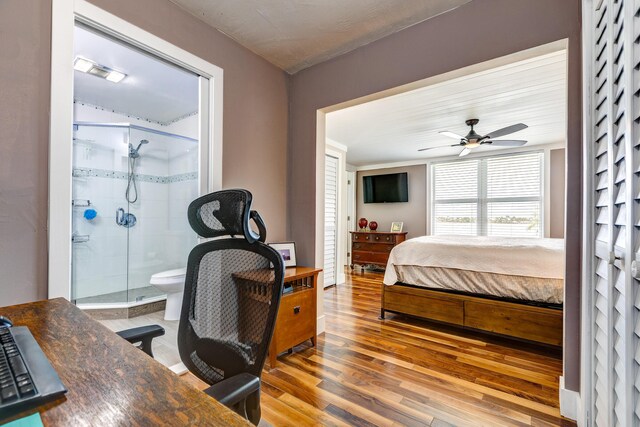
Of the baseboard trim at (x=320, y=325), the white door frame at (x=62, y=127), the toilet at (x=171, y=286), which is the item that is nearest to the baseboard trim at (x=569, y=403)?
the baseboard trim at (x=320, y=325)

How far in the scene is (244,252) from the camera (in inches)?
42.8

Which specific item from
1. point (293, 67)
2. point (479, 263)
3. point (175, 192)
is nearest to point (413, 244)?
point (479, 263)

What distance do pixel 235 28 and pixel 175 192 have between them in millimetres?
2149

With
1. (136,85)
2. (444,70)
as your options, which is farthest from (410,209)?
(136,85)

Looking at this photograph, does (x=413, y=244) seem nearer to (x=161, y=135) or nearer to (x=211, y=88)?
(x=211, y=88)

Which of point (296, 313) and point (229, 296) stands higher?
point (229, 296)

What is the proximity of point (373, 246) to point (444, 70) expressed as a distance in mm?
4258

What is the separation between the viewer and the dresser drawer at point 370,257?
5.75m

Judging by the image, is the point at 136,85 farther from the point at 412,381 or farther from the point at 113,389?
the point at 412,381

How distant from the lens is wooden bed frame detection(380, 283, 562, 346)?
2422 millimetres

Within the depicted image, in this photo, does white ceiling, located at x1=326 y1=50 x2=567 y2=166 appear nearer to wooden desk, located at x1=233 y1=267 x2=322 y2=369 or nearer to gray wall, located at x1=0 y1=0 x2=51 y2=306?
wooden desk, located at x1=233 y1=267 x2=322 y2=369

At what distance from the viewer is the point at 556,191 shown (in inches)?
193

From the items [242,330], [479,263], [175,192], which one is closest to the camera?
[242,330]

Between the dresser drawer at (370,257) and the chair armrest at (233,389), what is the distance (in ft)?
16.7
